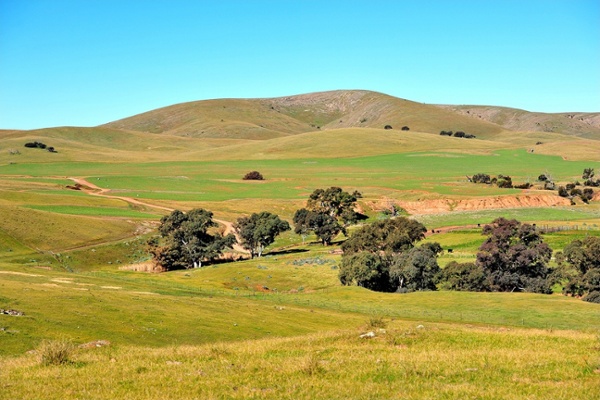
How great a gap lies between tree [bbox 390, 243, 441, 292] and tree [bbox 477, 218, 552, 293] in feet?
20.1

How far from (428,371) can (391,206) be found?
129 metres

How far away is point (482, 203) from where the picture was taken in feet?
477

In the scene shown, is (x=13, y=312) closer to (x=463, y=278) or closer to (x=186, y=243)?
(x=463, y=278)

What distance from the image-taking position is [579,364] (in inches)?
782

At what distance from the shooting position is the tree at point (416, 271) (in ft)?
233

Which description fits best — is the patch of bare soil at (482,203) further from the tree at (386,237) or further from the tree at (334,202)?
the tree at (386,237)

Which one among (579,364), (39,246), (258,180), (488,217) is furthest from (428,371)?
(258,180)

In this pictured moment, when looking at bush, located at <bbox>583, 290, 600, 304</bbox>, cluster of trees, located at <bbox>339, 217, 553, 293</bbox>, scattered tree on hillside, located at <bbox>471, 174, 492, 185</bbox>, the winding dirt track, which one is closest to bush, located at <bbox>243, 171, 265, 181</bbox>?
the winding dirt track

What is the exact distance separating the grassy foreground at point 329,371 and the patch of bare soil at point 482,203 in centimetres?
12207

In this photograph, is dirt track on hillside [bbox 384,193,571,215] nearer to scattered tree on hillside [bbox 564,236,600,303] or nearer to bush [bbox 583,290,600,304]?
scattered tree on hillside [bbox 564,236,600,303]

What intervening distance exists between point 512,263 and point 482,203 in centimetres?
7518

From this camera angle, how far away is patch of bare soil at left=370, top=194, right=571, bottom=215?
144 m

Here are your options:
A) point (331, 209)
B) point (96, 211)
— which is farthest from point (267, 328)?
point (96, 211)

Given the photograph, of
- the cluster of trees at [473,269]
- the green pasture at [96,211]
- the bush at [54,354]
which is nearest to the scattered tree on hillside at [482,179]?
the green pasture at [96,211]
